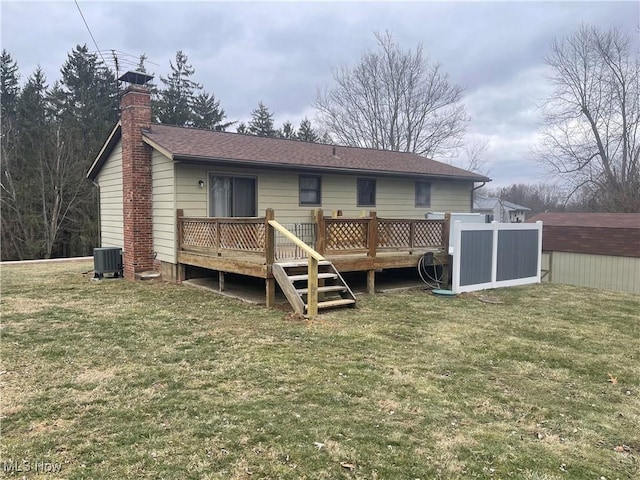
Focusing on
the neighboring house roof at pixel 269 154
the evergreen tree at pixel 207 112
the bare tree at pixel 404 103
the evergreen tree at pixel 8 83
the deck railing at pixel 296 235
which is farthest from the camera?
the evergreen tree at pixel 207 112

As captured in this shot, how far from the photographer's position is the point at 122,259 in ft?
38.4

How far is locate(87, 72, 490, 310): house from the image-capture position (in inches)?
345

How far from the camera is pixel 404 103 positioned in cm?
2905

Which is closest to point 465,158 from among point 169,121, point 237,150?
point 169,121

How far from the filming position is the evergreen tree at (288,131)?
38.4 m

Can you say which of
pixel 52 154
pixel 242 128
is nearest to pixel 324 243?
pixel 52 154

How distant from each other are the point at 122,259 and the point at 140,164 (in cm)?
266

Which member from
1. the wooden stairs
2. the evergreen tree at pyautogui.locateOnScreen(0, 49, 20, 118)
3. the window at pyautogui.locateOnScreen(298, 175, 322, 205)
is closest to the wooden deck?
the wooden stairs

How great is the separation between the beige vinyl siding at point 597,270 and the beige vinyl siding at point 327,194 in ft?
12.4

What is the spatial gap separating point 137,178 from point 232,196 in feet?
7.39

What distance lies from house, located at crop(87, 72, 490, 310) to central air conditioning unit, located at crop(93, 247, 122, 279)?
258mm

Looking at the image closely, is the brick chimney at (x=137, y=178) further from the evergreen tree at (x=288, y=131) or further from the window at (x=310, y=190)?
the evergreen tree at (x=288, y=131)

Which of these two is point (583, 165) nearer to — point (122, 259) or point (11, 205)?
point (122, 259)

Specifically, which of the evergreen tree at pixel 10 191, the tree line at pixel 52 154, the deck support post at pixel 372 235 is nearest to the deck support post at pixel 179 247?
the deck support post at pixel 372 235
